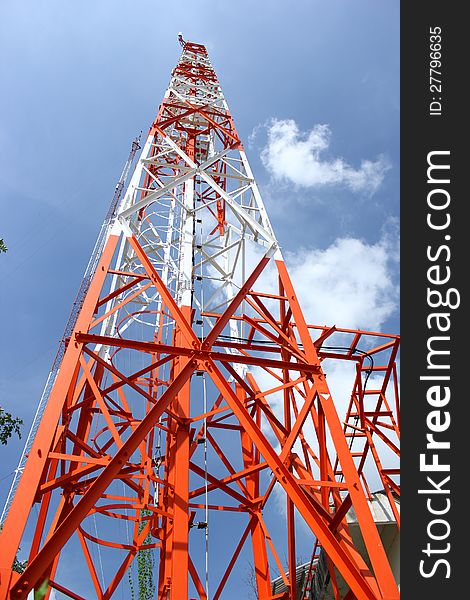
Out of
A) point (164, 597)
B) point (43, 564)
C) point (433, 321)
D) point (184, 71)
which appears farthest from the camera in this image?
point (184, 71)

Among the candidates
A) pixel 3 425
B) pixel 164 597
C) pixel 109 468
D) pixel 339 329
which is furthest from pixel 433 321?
pixel 3 425

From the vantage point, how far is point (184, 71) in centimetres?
2025

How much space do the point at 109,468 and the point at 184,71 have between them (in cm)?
1804

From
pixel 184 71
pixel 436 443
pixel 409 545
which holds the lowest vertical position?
pixel 409 545

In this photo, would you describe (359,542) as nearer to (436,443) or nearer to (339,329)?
(339,329)

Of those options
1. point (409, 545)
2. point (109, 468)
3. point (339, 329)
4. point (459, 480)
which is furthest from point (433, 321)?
point (339, 329)

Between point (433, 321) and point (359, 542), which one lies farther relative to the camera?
point (359, 542)

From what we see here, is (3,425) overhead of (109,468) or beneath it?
overhead

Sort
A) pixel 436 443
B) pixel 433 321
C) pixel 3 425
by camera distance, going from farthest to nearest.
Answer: pixel 3 425 < pixel 433 321 < pixel 436 443

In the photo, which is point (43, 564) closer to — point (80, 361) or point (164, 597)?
point (80, 361)

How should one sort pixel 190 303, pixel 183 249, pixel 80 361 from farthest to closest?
pixel 183 249 < pixel 190 303 < pixel 80 361

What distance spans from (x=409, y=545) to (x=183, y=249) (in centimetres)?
851

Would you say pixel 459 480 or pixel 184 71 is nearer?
pixel 459 480

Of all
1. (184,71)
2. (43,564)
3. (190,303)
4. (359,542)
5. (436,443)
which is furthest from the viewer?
(184,71)
